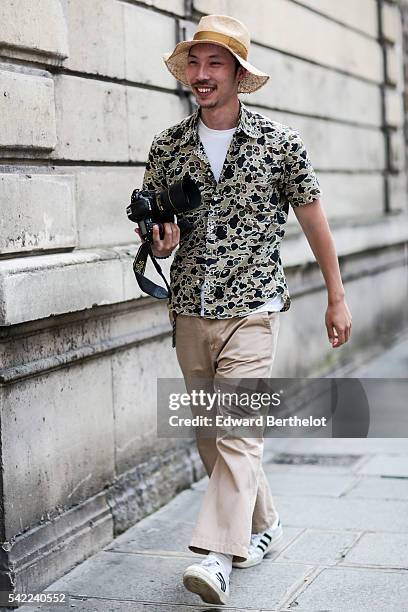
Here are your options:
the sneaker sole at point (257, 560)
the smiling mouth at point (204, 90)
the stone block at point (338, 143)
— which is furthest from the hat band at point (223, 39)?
the stone block at point (338, 143)

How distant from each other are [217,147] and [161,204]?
1.16 ft

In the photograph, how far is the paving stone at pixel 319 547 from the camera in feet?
15.3

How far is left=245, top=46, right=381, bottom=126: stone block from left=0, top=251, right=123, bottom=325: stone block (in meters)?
2.55

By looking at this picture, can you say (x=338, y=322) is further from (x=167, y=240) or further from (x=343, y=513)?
(x=343, y=513)

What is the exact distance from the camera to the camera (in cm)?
404

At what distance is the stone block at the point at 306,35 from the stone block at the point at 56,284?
6.53ft

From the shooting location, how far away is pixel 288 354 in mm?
7801

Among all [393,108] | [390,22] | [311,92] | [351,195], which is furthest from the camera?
[393,108]

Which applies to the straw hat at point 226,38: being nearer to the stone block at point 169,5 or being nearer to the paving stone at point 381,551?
the stone block at point 169,5

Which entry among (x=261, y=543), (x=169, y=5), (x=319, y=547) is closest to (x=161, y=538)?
(x=261, y=543)

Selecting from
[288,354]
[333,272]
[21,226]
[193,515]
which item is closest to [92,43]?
[21,226]

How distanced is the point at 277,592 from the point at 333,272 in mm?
1212

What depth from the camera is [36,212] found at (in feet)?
14.9

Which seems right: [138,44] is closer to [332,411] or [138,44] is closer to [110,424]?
[110,424]
